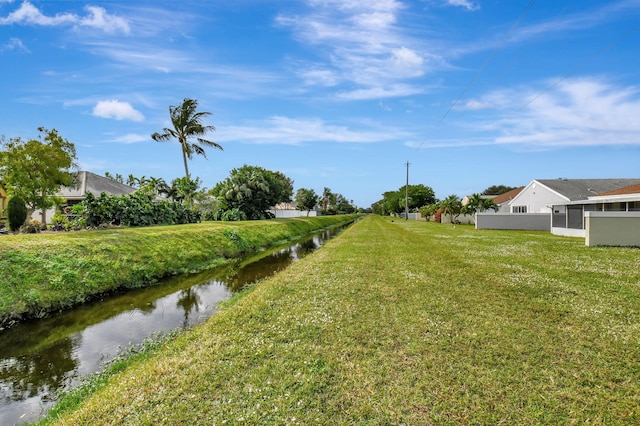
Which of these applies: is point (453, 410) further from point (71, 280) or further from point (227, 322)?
point (71, 280)

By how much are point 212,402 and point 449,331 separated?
403 cm

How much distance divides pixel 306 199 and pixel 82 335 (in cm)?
7655

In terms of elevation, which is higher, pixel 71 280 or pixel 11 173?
pixel 11 173

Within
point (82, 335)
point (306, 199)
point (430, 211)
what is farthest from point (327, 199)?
point (82, 335)

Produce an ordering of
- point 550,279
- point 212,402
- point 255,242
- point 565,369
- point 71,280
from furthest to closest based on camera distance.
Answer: point 255,242
point 71,280
point 550,279
point 565,369
point 212,402

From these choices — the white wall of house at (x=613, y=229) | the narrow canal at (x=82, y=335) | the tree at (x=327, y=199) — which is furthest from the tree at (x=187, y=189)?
the tree at (x=327, y=199)

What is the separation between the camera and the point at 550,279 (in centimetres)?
973

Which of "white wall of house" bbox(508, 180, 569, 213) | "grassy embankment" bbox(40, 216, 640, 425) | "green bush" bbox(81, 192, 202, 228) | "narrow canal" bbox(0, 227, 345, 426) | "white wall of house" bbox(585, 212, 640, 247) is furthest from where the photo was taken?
"white wall of house" bbox(508, 180, 569, 213)

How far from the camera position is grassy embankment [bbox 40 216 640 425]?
12.3 feet

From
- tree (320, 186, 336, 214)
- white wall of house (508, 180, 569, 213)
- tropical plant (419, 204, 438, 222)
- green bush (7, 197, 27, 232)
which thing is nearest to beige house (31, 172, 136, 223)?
green bush (7, 197, 27, 232)

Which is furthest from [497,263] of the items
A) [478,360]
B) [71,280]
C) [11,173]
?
[11,173]

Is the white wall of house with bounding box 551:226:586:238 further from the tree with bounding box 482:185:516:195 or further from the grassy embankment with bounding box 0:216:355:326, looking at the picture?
the tree with bounding box 482:185:516:195

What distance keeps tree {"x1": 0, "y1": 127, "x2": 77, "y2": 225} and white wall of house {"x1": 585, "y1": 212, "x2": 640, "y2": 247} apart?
3365 cm

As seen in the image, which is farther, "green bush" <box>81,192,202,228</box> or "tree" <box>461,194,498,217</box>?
"tree" <box>461,194,498,217</box>
